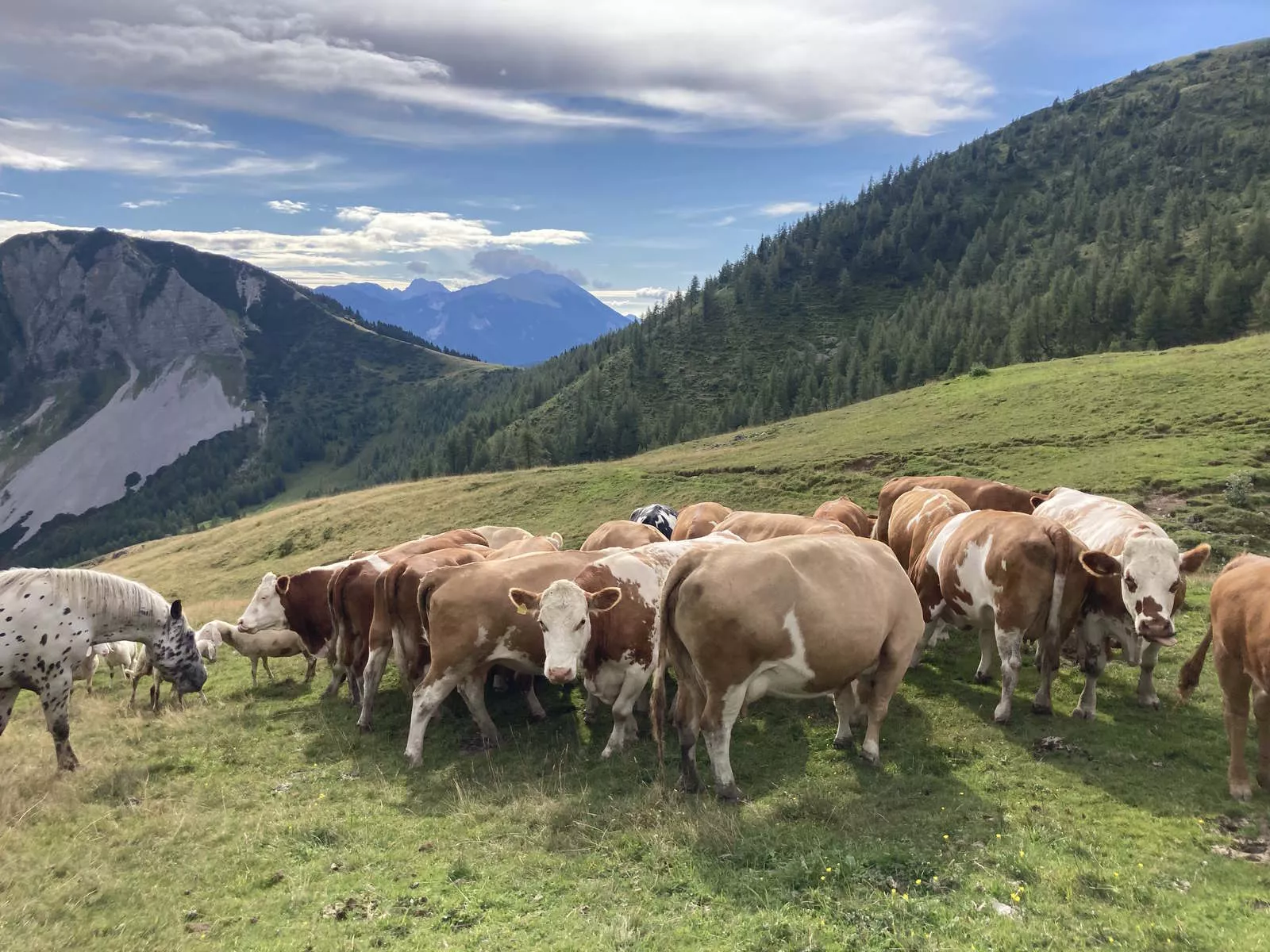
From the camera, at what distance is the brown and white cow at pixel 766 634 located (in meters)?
8.44

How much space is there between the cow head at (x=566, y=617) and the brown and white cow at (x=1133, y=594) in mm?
6928

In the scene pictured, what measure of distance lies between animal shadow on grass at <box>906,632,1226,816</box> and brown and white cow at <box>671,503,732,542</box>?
6296 mm

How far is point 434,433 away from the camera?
601 ft

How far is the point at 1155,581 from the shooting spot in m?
9.54

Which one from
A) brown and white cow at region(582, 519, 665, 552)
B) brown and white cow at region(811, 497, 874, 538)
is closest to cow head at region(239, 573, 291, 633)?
brown and white cow at region(582, 519, 665, 552)

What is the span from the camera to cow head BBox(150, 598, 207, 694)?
43.0 feet

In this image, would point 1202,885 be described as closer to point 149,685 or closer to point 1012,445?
point 149,685

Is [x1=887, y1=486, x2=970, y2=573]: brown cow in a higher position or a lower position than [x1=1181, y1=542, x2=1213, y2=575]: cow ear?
lower

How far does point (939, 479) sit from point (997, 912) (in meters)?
13.1

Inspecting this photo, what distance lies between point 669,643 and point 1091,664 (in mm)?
6381

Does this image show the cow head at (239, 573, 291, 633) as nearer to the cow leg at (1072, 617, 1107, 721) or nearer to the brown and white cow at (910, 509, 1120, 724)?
the brown and white cow at (910, 509, 1120, 724)

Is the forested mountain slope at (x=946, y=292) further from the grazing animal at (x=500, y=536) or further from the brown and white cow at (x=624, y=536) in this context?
the brown and white cow at (x=624, y=536)

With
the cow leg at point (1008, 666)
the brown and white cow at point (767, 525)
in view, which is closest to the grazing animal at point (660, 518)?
the brown and white cow at point (767, 525)

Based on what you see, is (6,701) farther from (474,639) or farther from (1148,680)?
(1148,680)
